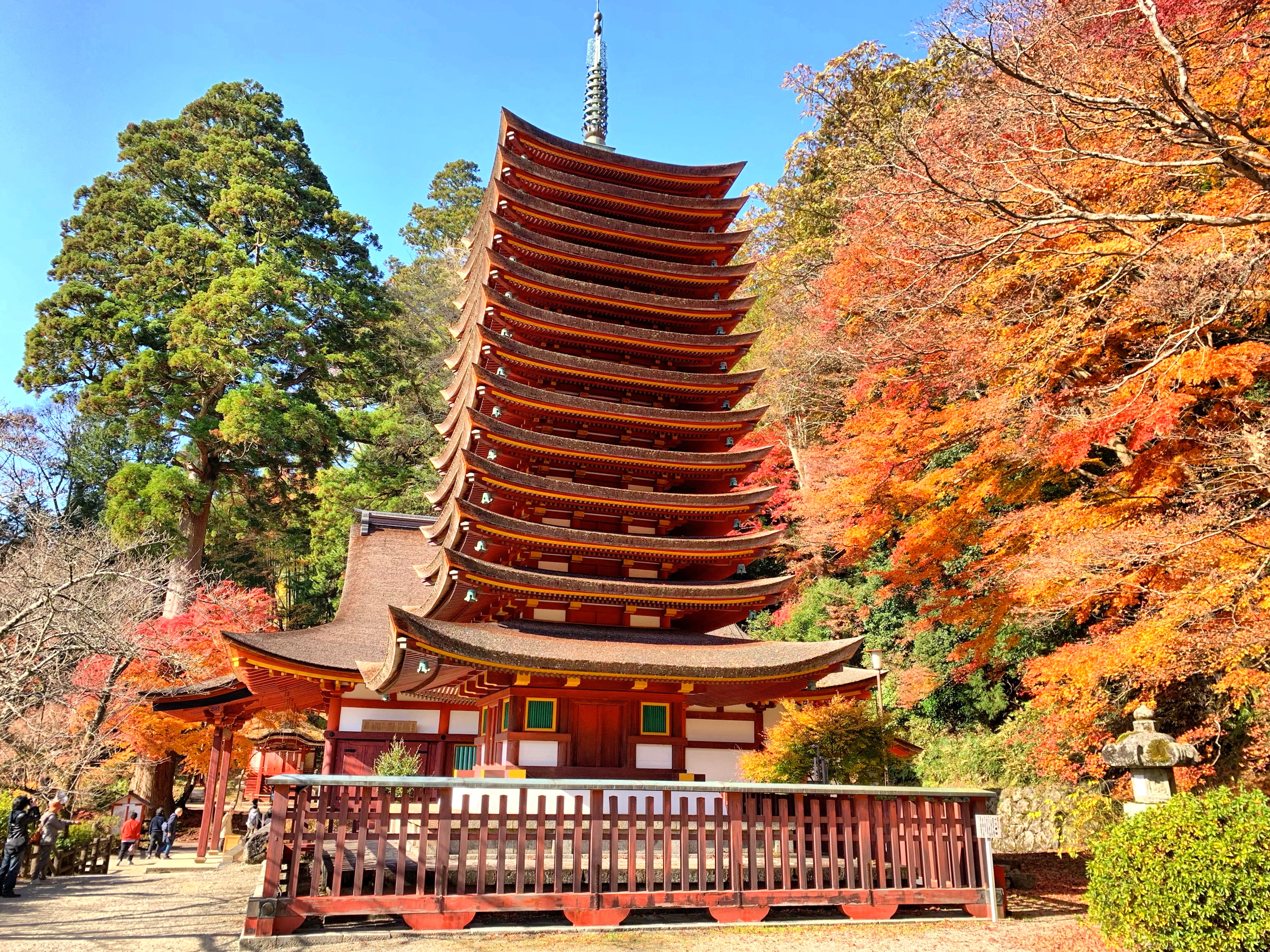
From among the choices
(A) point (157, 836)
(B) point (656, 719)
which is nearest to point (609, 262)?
(B) point (656, 719)

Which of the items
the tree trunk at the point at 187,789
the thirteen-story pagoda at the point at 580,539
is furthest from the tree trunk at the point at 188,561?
the thirteen-story pagoda at the point at 580,539

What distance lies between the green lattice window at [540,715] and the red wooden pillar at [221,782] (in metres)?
10.1

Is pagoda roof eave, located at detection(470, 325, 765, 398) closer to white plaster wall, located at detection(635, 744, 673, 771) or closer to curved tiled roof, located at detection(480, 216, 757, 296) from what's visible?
curved tiled roof, located at detection(480, 216, 757, 296)

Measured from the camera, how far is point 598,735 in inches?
486

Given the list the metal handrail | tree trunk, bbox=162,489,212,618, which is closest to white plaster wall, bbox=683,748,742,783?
the metal handrail

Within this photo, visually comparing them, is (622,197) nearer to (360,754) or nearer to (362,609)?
(362,609)

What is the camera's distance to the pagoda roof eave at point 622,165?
57.2ft

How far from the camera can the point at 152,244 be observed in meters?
30.8

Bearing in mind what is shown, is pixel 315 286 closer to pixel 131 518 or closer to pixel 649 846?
pixel 131 518

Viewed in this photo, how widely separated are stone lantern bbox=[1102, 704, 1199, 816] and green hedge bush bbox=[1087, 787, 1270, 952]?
0.95 meters

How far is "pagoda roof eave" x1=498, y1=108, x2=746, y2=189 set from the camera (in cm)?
1742

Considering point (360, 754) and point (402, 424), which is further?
point (402, 424)

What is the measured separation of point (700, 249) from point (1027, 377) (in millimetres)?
7454

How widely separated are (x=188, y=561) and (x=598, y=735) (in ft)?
68.8
